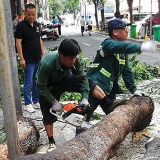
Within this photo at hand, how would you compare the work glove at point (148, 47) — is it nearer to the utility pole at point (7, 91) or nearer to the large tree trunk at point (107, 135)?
the large tree trunk at point (107, 135)

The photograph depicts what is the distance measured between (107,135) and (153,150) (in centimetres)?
65

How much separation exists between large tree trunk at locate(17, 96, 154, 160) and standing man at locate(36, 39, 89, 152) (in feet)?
1.42

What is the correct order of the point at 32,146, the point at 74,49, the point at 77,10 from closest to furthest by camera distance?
1. the point at 74,49
2. the point at 32,146
3. the point at 77,10

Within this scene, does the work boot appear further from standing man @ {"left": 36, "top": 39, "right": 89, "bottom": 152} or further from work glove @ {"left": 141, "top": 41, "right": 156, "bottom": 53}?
work glove @ {"left": 141, "top": 41, "right": 156, "bottom": 53}

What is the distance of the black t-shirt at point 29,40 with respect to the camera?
16.4ft

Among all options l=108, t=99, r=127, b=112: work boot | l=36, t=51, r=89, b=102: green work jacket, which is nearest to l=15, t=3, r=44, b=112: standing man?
l=36, t=51, r=89, b=102: green work jacket

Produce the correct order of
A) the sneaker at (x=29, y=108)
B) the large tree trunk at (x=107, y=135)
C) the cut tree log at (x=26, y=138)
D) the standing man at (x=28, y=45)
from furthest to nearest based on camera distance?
the sneaker at (x=29, y=108) < the standing man at (x=28, y=45) < the cut tree log at (x=26, y=138) < the large tree trunk at (x=107, y=135)

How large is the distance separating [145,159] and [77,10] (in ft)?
278

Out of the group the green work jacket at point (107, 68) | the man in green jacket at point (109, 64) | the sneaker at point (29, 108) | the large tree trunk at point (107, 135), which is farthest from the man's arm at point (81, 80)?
the sneaker at point (29, 108)

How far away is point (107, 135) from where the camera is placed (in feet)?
10.0

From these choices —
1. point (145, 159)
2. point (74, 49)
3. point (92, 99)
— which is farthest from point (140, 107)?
point (74, 49)

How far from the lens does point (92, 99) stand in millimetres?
3947

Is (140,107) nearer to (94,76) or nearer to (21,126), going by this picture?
(94,76)

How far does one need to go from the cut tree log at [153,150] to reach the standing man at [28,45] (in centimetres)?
251
